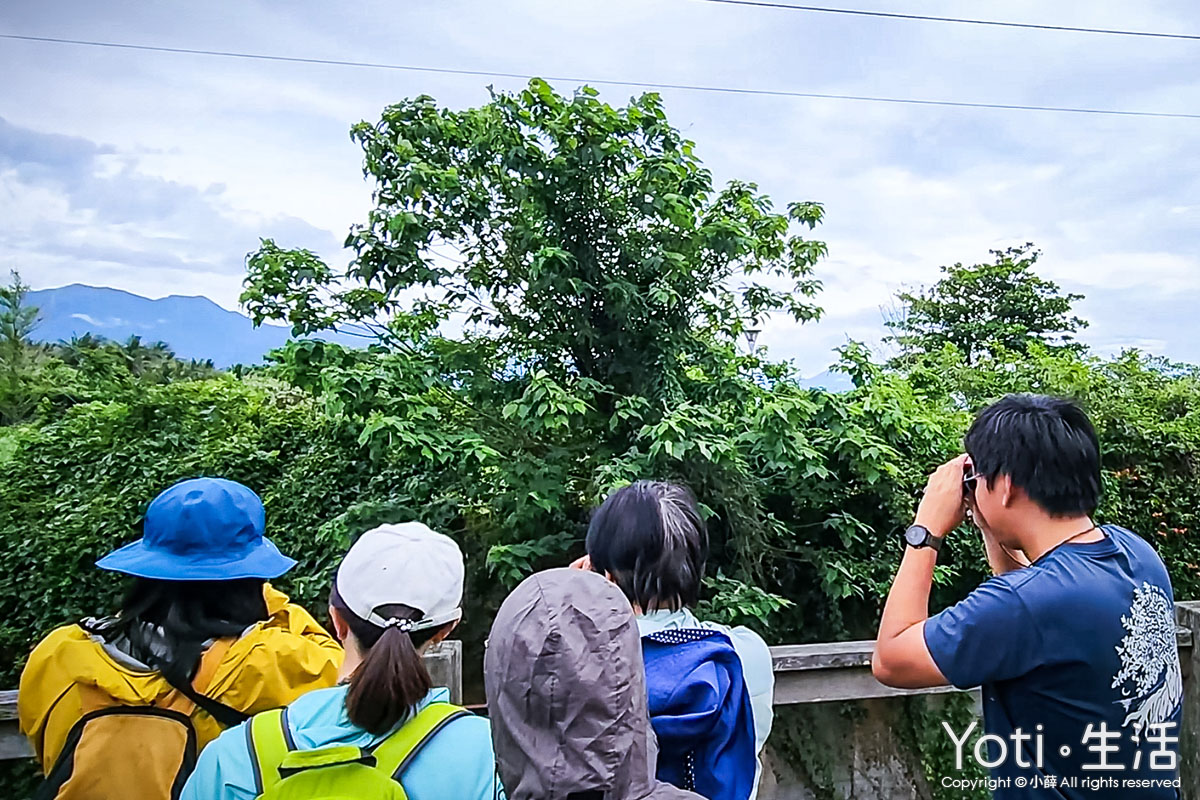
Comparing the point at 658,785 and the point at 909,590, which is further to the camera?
the point at 909,590

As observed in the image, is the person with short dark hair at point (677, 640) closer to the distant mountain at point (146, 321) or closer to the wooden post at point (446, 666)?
the wooden post at point (446, 666)

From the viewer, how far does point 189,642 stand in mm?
1356

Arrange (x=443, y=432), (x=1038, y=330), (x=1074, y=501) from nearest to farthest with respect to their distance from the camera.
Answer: (x=1074, y=501) → (x=443, y=432) → (x=1038, y=330)

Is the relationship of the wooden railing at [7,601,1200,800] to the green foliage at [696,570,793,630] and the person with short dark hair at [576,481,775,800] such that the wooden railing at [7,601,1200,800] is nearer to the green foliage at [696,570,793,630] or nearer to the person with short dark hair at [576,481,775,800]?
the person with short dark hair at [576,481,775,800]

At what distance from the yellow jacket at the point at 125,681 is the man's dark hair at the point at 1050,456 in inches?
47.6

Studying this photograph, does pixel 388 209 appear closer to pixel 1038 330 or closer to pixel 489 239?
pixel 489 239

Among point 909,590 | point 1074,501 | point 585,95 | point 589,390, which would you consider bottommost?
point 909,590

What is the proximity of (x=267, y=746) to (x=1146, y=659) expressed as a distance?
4.20 feet

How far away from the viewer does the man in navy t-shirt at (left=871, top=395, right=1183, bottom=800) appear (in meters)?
1.22

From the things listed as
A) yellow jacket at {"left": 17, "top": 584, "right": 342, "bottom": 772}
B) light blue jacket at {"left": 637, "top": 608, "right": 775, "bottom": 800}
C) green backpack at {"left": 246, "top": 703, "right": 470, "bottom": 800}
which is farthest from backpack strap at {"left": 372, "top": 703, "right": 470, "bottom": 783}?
light blue jacket at {"left": 637, "top": 608, "right": 775, "bottom": 800}

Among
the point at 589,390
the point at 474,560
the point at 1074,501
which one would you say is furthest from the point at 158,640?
the point at 474,560

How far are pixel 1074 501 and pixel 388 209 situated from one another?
2.72 metres

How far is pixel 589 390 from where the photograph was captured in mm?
3369

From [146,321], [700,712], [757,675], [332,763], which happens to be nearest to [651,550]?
[700,712]
